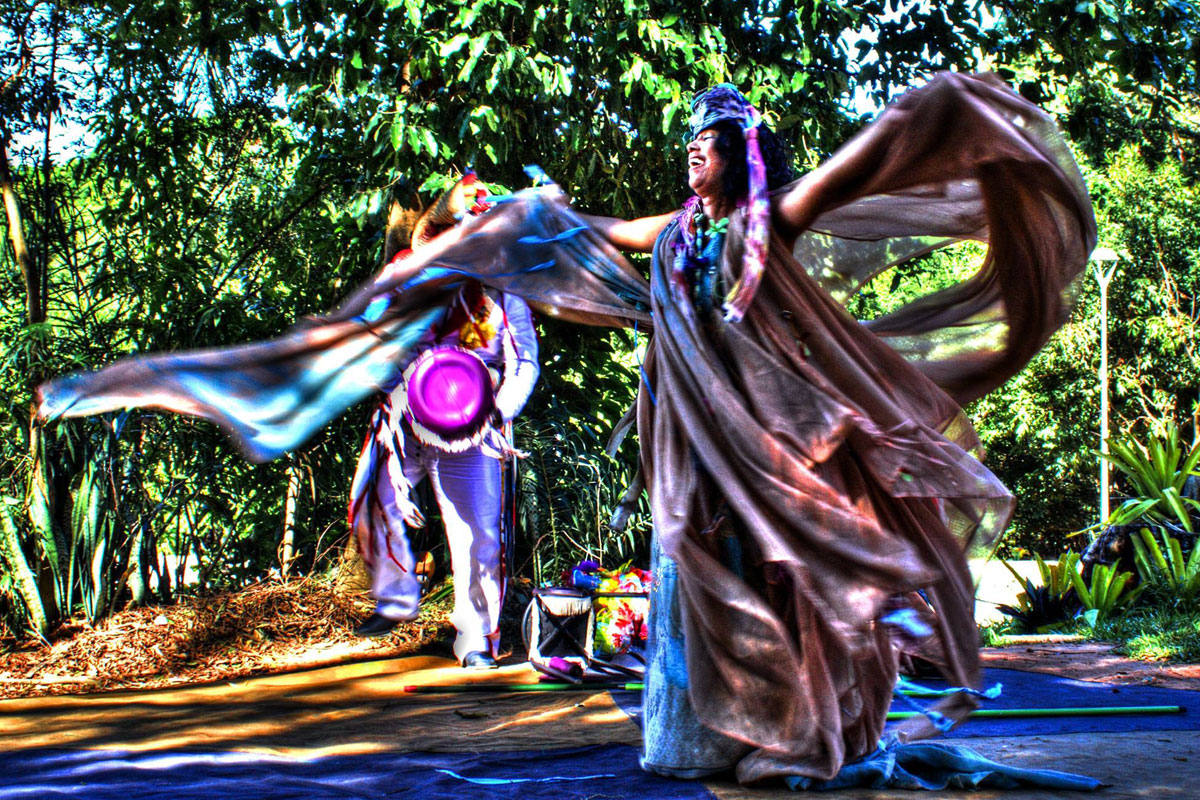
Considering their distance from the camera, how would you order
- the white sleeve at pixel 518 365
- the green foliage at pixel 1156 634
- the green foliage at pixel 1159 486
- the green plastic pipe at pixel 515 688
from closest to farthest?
1. the green plastic pipe at pixel 515 688
2. the white sleeve at pixel 518 365
3. the green foliage at pixel 1156 634
4. the green foliage at pixel 1159 486

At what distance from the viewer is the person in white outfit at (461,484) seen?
494 centimetres

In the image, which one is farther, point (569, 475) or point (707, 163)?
point (569, 475)

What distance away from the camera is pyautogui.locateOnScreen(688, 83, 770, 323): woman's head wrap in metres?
2.99

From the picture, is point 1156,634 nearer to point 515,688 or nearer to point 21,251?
point 515,688

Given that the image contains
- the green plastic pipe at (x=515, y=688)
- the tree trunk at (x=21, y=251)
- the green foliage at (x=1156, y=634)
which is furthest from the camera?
the tree trunk at (x=21, y=251)

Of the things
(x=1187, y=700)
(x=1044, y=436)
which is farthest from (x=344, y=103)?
(x=1044, y=436)

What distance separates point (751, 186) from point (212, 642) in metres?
4.24

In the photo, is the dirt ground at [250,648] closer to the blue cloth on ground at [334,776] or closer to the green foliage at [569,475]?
the green foliage at [569,475]

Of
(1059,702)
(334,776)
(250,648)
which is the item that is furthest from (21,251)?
(1059,702)

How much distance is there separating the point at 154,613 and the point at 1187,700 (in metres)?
5.12

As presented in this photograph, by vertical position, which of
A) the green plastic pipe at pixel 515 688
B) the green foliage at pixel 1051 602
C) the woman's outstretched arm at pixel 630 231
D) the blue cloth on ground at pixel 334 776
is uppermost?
the woman's outstretched arm at pixel 630 231

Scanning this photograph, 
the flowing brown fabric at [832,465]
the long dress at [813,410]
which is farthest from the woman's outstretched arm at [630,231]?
the flowing brown fabric at [832,465]

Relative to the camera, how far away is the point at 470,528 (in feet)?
17.7

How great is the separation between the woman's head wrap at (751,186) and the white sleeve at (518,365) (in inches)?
81.4
